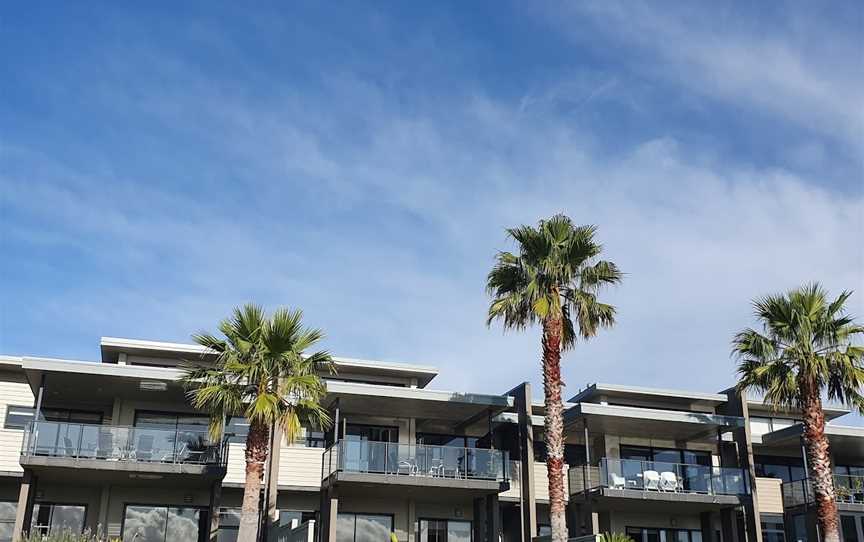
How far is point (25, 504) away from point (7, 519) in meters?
2.93

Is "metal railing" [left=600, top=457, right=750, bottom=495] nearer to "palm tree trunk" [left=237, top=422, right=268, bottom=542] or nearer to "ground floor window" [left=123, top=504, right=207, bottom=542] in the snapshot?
"palm tree trunk" [left=237, top=422, right=268, bottom=542]

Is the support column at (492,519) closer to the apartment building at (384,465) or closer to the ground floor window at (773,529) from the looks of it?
the apartment building at (384,465)

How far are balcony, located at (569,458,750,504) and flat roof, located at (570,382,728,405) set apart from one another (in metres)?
3.44

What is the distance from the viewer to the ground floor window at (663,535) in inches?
1298

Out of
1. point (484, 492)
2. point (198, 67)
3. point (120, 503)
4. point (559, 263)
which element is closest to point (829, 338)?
point (559, 263)

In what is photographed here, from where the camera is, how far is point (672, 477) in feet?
99.1

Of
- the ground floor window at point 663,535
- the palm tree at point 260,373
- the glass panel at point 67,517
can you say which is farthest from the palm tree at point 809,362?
the glass panel at point 67,517

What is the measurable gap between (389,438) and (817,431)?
13.4m

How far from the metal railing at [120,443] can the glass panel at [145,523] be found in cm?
311

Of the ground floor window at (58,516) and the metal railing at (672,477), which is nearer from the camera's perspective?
the ground floor window at (58,516)

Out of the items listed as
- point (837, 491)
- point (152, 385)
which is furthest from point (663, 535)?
point (152, 385)

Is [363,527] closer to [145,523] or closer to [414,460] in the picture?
[414,460]

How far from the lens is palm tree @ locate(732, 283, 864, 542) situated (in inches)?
1070

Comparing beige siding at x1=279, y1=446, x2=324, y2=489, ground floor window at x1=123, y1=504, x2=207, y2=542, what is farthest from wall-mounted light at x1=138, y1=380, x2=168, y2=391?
beige siding at x1=279, y1=446, x2=324, y2=489
